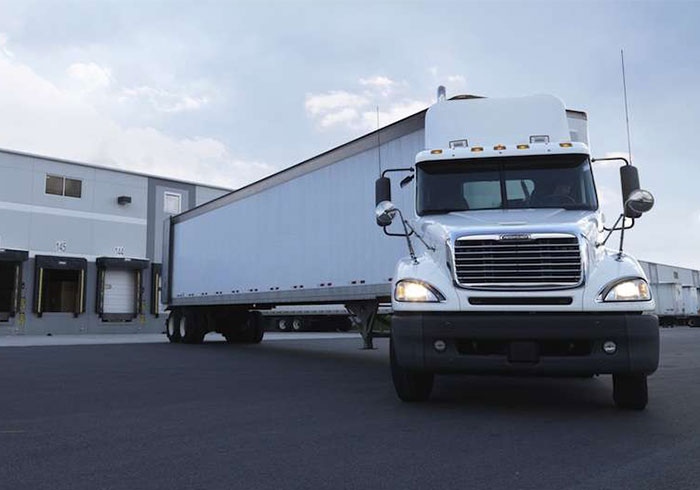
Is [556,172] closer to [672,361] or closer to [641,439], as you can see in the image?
[641,439]

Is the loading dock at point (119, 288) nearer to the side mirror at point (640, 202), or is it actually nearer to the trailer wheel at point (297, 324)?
the trailer wheel at point (297, 324)

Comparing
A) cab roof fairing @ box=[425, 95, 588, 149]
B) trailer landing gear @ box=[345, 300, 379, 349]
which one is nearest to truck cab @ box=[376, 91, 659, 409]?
cab roof fairing @ box=[425, 95, 588, 149]

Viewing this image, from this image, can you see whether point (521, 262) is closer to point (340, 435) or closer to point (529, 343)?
point (529, 343)

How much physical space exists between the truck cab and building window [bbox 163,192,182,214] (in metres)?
30.3

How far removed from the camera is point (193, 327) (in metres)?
20.0

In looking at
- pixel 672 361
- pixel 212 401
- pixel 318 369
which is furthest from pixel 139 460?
pixel 672 361

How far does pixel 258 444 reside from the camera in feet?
16.1

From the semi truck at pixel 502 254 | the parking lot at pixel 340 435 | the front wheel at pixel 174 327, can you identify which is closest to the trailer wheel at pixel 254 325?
the front wheel at pixel 174 327

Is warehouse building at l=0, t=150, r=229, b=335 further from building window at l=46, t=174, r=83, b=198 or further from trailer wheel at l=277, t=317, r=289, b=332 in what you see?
trailer wheel at l=277, t=317, r=289, b=332

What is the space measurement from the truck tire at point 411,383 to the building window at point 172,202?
30.7 metres

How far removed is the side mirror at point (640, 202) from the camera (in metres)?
6.40

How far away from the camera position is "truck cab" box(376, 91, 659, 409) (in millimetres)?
5781

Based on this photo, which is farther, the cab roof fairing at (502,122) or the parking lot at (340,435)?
the cab roof fairing at (502,122)

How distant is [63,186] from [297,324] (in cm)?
1464
